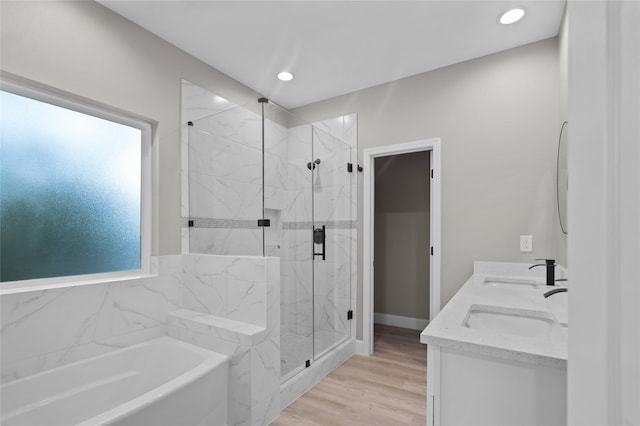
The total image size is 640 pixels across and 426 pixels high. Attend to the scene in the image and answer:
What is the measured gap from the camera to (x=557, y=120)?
2.40m

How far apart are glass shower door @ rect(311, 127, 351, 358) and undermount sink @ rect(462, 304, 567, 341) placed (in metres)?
1.61

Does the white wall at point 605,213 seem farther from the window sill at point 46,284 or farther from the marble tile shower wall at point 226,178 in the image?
the window sill at point 46,284

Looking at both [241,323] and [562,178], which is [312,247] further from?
[562,178]

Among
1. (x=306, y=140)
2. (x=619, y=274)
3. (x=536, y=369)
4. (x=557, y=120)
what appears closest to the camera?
(x=619, y=274)

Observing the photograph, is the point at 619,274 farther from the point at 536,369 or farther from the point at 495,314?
the point at 495,314

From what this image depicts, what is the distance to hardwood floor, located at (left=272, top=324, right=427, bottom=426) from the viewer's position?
2.13 meters

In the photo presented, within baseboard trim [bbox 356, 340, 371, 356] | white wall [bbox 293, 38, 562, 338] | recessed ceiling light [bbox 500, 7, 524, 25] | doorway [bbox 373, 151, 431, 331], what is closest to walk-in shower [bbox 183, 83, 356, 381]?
baseboard trim [bbox 356, 340, 371, 356]

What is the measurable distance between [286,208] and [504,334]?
6.34ft

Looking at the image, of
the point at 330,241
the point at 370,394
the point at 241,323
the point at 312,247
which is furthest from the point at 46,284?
the point at 370,394

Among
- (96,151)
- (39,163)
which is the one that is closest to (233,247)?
(96,151)

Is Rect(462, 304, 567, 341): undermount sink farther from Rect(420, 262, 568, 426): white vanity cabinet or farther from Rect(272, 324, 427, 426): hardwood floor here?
Rect(272, 324, 427, 426): hardwood floor

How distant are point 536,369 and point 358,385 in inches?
73.5

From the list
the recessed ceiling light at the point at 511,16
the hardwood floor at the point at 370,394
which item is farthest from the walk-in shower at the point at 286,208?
the recessed ceiling light at the point at 511,16

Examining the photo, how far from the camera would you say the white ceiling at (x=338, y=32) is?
212 centimetres
